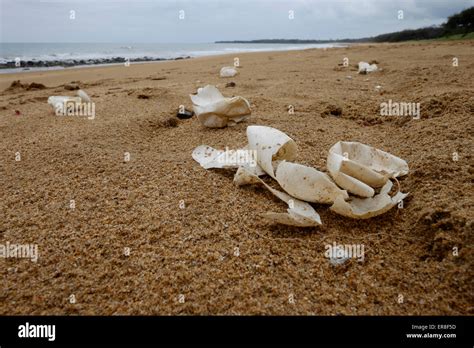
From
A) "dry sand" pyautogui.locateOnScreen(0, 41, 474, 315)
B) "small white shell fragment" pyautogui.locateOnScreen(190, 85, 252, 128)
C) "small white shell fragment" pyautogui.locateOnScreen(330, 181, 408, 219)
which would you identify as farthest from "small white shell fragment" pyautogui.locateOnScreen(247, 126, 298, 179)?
"small white shell fragment" pyautogui.locateOnScreen(190, 85, 252, 128)

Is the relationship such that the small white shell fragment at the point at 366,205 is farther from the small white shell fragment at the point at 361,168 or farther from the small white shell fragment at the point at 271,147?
the small white shell fragment at the point at 271,147

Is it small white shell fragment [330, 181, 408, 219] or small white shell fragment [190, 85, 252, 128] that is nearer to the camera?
small white shell fragment [330, 181, 408, 219]

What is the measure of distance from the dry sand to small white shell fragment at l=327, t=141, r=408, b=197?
12 centimetres

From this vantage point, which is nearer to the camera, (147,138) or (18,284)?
(18,284)

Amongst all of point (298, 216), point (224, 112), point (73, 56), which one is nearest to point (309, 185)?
point (298, 216)

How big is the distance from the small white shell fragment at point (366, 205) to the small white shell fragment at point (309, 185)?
0.15 ft

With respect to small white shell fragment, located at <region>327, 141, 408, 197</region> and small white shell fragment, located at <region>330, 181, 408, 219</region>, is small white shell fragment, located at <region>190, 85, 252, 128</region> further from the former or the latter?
small white shell fragment, located at <region>330, 181, 408, 219</region>

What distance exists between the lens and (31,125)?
10.0 feet

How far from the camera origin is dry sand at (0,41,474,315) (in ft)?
3.47

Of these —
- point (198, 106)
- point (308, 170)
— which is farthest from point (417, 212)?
point (198, 106)
